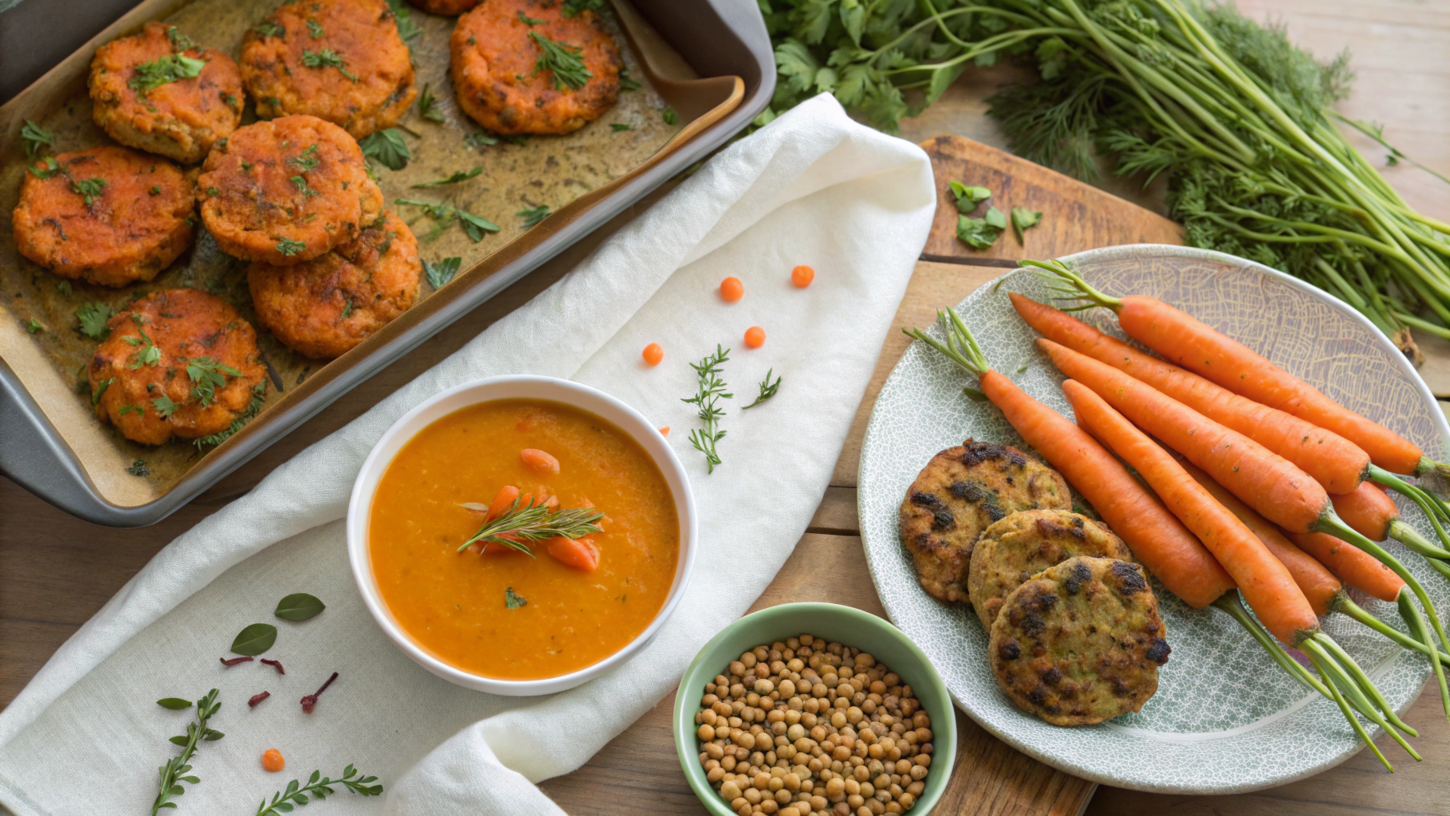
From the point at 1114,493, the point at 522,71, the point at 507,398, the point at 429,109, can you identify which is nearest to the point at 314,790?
the point at 507,398

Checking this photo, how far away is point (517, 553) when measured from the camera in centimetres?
304

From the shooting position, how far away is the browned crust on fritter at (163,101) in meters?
3.46

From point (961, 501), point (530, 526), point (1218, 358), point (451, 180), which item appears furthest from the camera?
point (451, 180)

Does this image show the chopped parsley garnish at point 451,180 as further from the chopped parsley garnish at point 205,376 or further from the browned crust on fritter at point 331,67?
the chopped parsley garnish at point 205,376

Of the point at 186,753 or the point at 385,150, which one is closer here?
the point at 186,753

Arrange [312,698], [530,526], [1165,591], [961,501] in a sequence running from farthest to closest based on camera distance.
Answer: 1. [1165,591]
2. [961,501]
3. [312,698]
4. [530,526]

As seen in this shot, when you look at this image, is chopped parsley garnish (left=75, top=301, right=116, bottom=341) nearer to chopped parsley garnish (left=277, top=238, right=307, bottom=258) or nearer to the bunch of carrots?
chopped parsley garnish (left=277, top=238, right=307, bottom=258)

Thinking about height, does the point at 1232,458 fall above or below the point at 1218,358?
below

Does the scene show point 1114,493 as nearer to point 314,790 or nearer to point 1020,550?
point 1020,550

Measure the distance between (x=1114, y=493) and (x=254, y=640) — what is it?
118 inches

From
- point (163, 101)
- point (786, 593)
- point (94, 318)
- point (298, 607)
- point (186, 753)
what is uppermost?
point (163, 101)

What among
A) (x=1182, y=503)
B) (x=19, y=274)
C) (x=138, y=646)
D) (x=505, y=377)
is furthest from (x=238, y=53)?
(x=1182, y=503)

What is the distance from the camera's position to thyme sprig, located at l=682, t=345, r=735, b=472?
3.61m

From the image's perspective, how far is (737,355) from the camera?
378 cm
